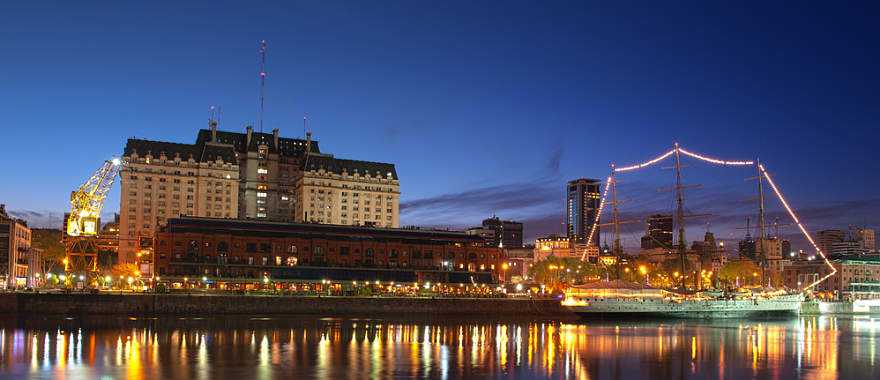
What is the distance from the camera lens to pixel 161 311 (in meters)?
142

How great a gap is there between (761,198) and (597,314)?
5605cm

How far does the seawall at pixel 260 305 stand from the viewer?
137000 mm

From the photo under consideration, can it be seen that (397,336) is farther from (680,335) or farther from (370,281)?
(370,281)

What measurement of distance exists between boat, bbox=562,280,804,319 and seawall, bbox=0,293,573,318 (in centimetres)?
625

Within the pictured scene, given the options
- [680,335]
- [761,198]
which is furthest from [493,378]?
[761,198]

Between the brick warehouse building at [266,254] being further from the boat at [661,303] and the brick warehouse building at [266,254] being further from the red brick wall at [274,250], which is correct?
the boat at [661,303]

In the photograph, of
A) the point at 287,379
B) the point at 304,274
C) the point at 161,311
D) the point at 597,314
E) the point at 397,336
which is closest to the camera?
the point at 287,379

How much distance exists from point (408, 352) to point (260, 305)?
2966 inches

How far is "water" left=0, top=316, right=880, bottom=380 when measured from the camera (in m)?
63.8

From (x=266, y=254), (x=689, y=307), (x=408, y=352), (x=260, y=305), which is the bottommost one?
(x=689, y=307)

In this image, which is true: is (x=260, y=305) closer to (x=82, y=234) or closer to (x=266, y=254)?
(x=266, y=254)

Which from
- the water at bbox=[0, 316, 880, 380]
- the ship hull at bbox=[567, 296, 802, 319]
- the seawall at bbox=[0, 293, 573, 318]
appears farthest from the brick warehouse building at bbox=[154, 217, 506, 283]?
the water at bbox=[0, 316, 880, 380]

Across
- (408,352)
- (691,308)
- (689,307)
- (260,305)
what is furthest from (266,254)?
(408,352)

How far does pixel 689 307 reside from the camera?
550 feet
